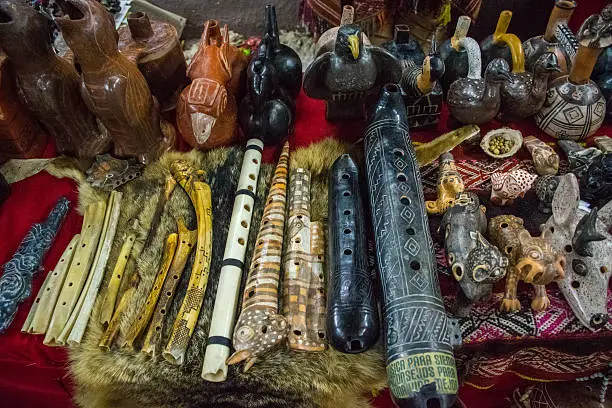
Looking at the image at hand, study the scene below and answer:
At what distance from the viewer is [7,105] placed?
4.68 ft

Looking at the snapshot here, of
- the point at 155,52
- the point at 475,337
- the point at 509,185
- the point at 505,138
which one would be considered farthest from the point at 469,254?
the point at 155,52

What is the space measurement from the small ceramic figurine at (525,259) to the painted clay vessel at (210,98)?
872mm

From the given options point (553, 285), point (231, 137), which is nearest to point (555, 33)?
point (553, 285)

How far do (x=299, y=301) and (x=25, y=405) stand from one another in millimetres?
949

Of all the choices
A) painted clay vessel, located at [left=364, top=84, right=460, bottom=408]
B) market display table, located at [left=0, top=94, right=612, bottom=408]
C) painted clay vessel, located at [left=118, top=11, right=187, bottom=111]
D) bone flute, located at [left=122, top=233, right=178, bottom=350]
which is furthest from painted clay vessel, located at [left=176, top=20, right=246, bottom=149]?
painted clay vessel, located at [left=364, top=84, right=460, bottom=408]

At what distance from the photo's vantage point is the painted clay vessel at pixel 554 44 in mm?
1626

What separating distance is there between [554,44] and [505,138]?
422 mm

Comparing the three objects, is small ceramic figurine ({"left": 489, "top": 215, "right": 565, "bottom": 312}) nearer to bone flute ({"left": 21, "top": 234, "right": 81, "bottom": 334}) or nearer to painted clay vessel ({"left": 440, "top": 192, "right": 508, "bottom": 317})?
painted clay vessel ({"left": 440, "top": 192, "right": 508, "bottom": 317})

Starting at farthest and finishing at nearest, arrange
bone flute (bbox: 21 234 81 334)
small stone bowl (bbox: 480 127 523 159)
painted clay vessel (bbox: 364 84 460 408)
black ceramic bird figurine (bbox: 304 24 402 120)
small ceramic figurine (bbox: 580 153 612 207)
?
small stone bowl (bbox: 480 127 523 159), black ceramic bird figurine (bbox: 304 24 402 120), small ceramic figurine (bbox: 580 153 612 207), bone flute (bbox: 21 234 81 334), painted clay vessel (bbox: 364 84 460 408)

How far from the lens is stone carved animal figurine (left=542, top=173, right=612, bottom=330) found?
1.17 m

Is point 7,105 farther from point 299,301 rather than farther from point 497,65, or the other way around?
point 497,65

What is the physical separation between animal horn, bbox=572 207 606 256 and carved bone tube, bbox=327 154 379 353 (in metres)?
0.52

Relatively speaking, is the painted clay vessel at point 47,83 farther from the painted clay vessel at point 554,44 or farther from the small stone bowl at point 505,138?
the painted clay vessel at point 554,44

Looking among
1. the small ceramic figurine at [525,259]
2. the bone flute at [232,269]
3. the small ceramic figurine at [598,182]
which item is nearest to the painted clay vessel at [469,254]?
the small ceramic figurine at [525,259]
